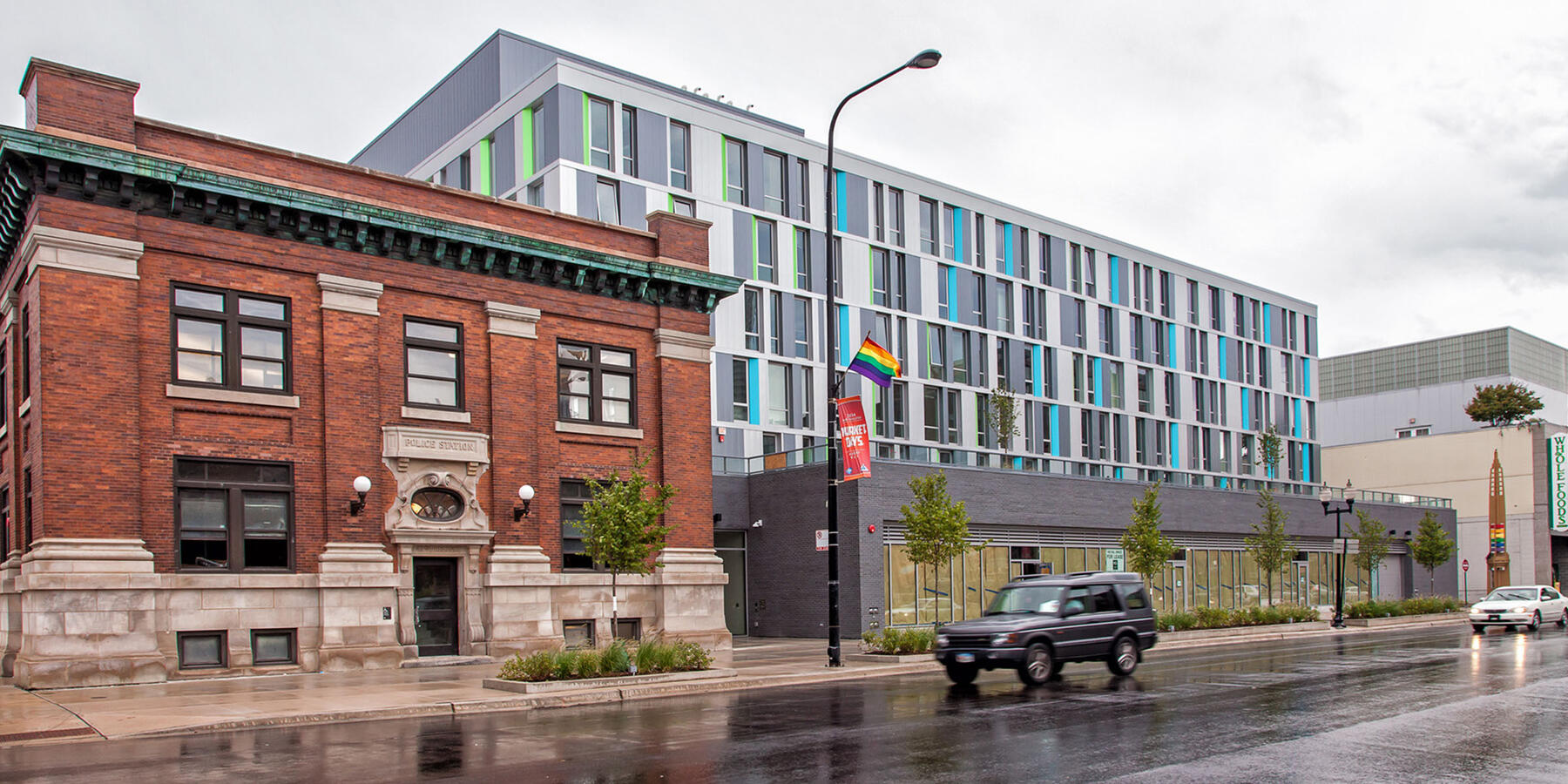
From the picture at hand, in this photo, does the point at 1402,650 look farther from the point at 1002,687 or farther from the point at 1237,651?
the point at 1002,687

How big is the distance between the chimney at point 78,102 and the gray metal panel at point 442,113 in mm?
28729

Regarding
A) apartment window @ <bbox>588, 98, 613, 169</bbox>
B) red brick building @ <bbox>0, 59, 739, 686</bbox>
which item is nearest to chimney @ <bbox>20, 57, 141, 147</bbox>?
red brick building @ <bbox>0, 59, 739, 686</bbox>

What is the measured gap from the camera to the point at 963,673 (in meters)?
21.4

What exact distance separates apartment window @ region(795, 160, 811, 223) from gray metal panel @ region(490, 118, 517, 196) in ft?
39.4

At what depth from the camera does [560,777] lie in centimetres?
1191

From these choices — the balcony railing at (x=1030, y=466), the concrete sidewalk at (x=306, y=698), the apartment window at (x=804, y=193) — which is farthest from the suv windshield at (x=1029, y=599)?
the apartment window at (x=804, y=193)

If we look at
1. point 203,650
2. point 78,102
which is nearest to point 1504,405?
point 203,650

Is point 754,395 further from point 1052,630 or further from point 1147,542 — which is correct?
point 1052,630

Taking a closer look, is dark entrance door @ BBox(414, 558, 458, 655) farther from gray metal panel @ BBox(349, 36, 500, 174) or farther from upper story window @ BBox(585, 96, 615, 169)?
gray metal panel @ BBox(349, 36, 500, 174)

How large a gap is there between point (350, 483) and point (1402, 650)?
77.5ft

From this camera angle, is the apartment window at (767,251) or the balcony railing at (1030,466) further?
the apartment window at (767,251)

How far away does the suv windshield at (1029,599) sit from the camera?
71.9ft

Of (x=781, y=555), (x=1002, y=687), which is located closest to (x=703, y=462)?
(x=781, y=555)

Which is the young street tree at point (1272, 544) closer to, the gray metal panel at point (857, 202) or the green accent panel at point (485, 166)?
the gray metal panel at point (857, 202)
